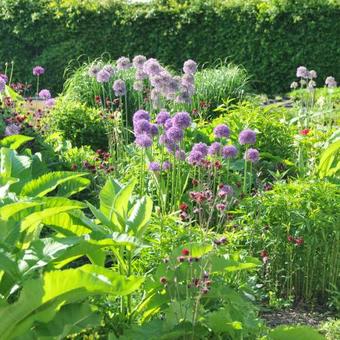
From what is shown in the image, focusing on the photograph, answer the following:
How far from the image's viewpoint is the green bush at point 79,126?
792 centimetres

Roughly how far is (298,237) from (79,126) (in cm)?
396

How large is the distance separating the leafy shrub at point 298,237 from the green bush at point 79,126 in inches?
138

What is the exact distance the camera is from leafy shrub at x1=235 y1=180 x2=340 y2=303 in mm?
4586

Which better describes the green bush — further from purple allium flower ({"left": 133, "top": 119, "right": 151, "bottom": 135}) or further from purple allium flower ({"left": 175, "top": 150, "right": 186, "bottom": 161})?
purple allium flower ({"left": 133, "top": 119, "right": 151, "bottom": 135})

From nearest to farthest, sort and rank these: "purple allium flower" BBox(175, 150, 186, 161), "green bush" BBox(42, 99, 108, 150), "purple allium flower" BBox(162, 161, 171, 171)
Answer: "purple allium flower" BBox(175, 150, 186, 161)
"purple allium flower" BBox(162, 161, 171, 171)
"green bush" BBox(42, 99, 108, 150)

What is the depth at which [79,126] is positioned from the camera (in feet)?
26.3

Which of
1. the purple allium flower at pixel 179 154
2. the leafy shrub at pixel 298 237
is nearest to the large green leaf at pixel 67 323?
the leafy shrub at pixel 298 237

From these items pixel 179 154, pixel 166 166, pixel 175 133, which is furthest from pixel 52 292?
pixel 166 166

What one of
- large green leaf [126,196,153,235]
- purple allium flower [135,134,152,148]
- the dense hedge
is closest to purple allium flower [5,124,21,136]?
purple allium flower [135,134,152,148]

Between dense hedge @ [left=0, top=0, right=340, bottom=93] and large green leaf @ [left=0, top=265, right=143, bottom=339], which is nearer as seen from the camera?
large green leaf @ [left=0, top=265, right=143, bottom=339]

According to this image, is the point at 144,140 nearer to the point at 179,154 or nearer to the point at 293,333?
the point at 179,154

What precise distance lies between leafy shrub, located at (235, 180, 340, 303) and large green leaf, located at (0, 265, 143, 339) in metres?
1.74

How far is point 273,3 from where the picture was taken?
1500cm

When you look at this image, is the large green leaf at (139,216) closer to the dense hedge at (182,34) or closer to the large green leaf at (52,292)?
the large green leaf at (52,292)
